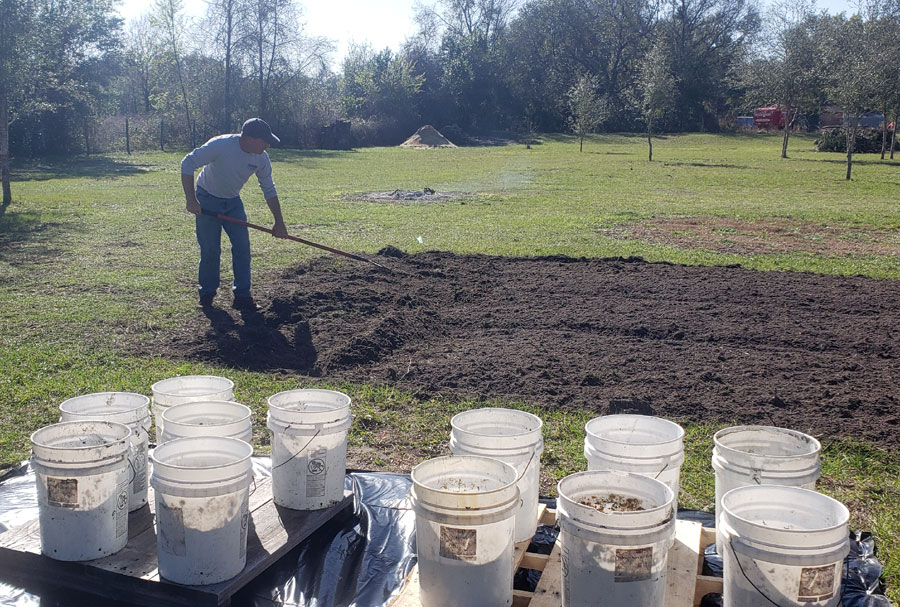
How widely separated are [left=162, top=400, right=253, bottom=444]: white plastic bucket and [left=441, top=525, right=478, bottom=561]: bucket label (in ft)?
3.97

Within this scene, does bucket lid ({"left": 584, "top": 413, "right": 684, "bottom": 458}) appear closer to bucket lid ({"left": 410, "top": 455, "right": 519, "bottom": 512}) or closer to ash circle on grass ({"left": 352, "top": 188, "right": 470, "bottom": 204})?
bucket lid ({"left": 410, "top": 455, "right": 519, "bottom": 512})

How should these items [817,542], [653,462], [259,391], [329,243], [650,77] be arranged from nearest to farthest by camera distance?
[817,542] < [653,462] < [259,391] < [329,243] < [650,77]

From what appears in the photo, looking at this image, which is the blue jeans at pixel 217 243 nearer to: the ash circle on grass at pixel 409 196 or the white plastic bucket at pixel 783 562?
the white plastic bucket at pixel 783 562

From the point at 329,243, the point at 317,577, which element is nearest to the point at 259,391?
the point at 317,577

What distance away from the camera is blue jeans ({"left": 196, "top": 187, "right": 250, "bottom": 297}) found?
7918mm

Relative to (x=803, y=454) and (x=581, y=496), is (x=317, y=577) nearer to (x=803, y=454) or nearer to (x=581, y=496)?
(x=581, y=496)

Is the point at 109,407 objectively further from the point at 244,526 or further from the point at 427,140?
the point at 427,140

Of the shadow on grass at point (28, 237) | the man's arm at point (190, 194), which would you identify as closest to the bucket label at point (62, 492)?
the man's arm at point (190, 194)

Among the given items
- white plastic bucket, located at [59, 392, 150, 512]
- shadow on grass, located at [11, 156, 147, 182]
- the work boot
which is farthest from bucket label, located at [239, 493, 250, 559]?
shadow on grass, located at [11, 156, 147, 182]

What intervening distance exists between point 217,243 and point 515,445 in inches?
215

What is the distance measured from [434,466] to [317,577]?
73 centimetres

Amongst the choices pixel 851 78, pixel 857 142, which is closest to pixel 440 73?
pixel 857 142

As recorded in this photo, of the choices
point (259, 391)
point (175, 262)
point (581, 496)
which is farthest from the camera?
point (175, 262)

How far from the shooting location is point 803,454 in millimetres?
3279
